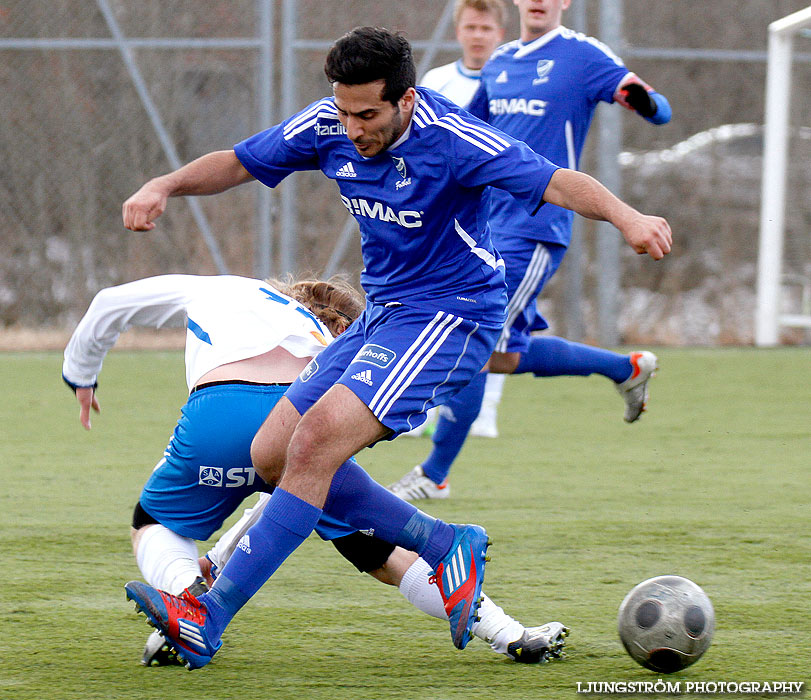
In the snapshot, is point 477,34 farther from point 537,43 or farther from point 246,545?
point 246,545

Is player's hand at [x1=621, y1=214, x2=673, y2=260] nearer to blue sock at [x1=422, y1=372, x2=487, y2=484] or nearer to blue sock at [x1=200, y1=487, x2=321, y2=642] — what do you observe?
blue sock at [x1=200, y1=487, x2=321, y2=642]

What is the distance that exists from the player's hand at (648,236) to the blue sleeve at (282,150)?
0.96 m

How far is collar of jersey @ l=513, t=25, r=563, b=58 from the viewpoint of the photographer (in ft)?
16.6

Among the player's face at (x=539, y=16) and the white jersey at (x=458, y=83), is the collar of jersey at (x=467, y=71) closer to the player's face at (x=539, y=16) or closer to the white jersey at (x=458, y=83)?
the white jersey at (x=458, y=83)

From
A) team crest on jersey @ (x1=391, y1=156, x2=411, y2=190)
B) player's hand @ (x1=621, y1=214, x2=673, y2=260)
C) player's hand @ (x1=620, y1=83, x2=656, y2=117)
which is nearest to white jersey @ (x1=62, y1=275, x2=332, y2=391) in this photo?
team crest on jersey @ (x1=391, y1=156, x2=411, y2=190)

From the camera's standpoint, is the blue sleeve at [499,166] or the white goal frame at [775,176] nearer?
the blue sleeve at [499,166]

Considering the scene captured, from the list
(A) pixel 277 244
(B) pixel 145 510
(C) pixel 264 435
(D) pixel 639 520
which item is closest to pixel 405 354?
(C) pixel 264 435

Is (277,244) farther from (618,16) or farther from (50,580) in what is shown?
(50,580)

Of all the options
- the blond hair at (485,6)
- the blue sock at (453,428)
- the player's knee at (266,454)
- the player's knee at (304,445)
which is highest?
the blond hair at (485,6)

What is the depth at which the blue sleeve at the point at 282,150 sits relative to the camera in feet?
10.4

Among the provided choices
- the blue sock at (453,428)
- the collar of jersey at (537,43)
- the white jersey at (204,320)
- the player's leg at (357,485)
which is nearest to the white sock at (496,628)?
the player's leg at (357,485)

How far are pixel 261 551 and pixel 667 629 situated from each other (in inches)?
35.3

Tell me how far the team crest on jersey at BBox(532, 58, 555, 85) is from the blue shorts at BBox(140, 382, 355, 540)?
2.45m

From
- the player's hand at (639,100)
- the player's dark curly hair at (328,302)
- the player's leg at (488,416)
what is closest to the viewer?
the player's dark curly hair at (328,302)
